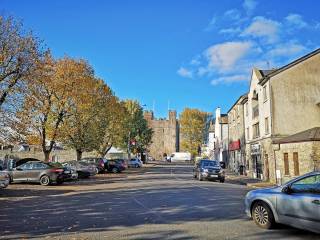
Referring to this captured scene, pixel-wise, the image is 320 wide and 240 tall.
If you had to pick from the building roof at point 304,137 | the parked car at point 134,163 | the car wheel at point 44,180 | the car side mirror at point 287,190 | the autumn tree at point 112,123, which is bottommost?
the car wheel at point 44,180

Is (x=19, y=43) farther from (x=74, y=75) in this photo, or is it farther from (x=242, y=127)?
(x=242, y=127)

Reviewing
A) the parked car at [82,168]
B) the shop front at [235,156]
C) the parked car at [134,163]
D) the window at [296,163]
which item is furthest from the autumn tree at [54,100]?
the parked car at [134,163]

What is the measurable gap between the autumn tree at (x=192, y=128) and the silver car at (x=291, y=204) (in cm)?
8508

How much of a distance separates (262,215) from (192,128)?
282 ft

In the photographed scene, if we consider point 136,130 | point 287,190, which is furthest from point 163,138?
point 287,190

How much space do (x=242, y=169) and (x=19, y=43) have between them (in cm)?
2902

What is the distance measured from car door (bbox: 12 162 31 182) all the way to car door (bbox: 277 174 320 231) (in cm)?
2016

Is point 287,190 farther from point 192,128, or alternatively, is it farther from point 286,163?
point 192,128

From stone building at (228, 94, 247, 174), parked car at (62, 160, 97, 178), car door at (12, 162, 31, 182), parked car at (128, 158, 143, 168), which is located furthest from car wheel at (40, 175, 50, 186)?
parked car at (128, 158, 143, 168)

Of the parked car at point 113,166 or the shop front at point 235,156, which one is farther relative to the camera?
the shop front at point 235,156

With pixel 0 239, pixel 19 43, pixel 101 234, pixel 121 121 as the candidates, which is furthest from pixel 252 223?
pixel 121 121

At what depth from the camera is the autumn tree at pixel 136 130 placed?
66.7 meters

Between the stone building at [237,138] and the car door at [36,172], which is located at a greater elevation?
the stone building at [237,138]

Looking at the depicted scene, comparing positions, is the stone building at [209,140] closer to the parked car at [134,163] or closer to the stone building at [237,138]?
the parked car at [134,163]
